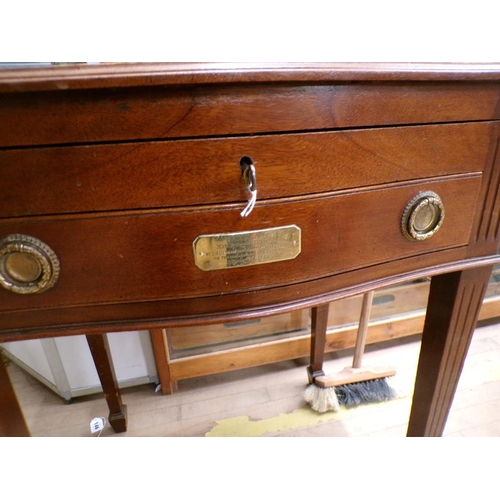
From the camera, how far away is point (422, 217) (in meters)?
0.48

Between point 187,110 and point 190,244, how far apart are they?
0.44 feet

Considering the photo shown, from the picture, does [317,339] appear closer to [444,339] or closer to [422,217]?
[444,339]

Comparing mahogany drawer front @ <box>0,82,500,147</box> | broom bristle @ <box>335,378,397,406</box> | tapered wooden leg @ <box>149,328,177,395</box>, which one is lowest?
broom bristle @ <box>335,378,397,406</box>

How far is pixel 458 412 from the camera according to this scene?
1121mm

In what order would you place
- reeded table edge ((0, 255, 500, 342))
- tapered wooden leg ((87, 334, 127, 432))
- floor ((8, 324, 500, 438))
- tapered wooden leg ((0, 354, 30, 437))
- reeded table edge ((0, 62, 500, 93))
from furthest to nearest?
floor ((8, 324, 500, 438)) → tapered wooden leg ((87, 334, 127, 432)) → tapered wooden leg ((0, 354, 30, 437)) → reeded table edge ((0, 255, 500, 342)) → reeded table edge ((0, 62, 500, 93))

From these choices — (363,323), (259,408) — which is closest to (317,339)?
(363,323)

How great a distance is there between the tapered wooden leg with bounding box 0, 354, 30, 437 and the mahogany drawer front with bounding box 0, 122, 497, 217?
310mm

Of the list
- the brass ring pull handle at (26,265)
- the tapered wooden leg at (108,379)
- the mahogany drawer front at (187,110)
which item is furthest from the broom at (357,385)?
the brass ring pull handle at (26,265)

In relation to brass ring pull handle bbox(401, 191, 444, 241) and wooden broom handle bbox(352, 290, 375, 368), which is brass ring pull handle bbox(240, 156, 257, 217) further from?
wooden broom handle bbox(352, 290, 375, 368)

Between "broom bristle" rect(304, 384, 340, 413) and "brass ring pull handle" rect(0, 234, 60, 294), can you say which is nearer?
"brass ring pull handle" rect(0, 234, 60, 294)

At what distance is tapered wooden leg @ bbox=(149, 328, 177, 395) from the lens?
1102mm

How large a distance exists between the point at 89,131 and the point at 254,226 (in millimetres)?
181

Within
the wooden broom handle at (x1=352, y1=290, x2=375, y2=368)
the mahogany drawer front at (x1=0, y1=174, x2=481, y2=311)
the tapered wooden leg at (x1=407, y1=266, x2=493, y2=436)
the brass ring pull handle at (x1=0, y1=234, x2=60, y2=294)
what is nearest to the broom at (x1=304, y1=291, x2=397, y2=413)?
the wooden broom handle at (x1=352, y1=290, x2=375, y2=368)
